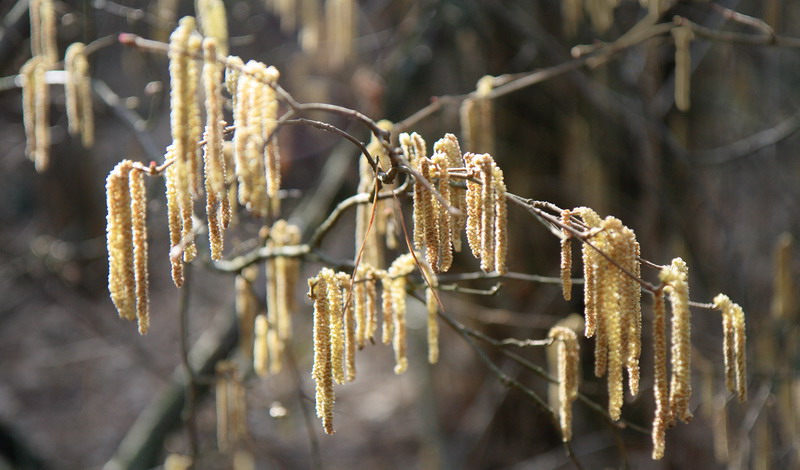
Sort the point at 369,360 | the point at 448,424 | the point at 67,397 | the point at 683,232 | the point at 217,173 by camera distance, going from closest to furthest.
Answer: the point at 217,173, the point at 683,232, the point at 448,424, the point at 67,397, the point at 369,360

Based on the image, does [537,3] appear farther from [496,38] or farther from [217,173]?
[217,173]

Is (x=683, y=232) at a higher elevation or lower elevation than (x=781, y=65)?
lower

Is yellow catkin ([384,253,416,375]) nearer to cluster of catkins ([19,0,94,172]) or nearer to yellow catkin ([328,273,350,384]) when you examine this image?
yellow catkin ([328,273,350,384])

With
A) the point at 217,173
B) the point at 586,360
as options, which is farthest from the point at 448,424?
the point at 217,173

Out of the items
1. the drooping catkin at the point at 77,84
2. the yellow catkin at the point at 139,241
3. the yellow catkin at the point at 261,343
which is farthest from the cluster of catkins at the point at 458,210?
the drooping catkin at the point at 77,84

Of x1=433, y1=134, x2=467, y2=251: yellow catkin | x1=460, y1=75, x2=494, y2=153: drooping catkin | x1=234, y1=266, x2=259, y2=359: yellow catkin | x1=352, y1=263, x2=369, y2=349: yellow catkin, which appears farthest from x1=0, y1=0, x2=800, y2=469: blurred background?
x1=433, y1=134, x2=467, y2=251: yellow catkin
